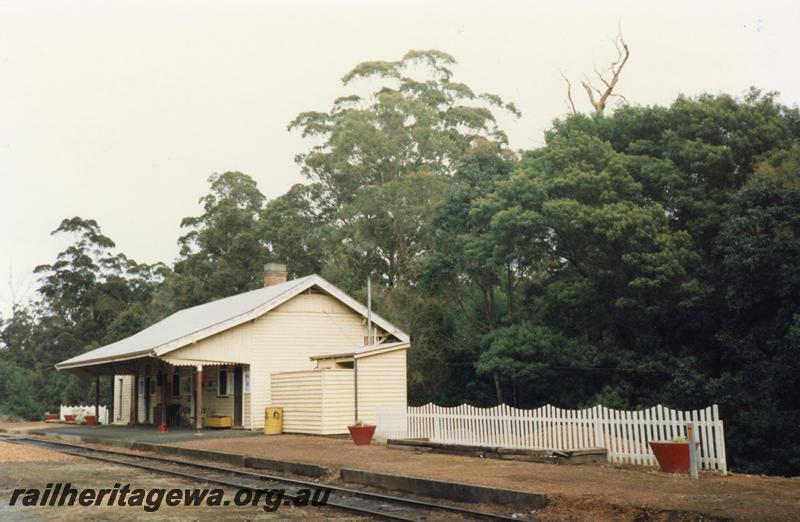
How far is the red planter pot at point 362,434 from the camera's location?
20.4 m

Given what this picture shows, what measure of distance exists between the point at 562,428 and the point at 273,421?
1194 cm

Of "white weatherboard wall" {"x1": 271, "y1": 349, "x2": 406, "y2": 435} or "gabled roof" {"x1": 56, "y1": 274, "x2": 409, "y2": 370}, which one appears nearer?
"white weatherboard wall" {"x1": 271, "y1": 349, "x2": 406, "y2": 435}

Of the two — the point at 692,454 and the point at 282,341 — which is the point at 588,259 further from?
the point at 692,454

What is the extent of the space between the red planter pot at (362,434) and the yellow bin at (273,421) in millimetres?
5864

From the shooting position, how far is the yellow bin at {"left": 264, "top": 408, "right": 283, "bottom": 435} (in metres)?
25.6

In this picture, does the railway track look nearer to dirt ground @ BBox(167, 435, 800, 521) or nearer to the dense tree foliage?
dirt ground @ BBox(167, 435, 800, 521)

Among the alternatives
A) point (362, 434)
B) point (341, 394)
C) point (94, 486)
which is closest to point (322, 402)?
point (341, 394)

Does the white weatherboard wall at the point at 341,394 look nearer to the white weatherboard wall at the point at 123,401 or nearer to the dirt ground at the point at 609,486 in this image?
the dirt ground at the point at 609,486

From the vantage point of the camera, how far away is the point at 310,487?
13750 millimetres

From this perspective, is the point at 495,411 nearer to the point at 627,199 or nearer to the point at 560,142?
the point at 627,199

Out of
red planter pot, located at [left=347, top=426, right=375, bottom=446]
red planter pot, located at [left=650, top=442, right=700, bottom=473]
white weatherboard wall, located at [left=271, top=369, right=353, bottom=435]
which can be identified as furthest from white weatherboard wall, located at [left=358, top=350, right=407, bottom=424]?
red planter pot, located at [left=650, top=442, right=700, bottom=473]

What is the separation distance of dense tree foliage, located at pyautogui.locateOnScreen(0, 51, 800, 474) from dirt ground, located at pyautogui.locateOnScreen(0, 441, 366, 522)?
59.7 ft

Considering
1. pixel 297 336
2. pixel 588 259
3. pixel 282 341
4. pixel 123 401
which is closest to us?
pixel 282 341

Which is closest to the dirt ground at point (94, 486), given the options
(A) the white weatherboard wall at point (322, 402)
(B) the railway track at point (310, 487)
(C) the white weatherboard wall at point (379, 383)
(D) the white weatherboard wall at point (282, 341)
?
(B) the railway track at point (310, 487)
